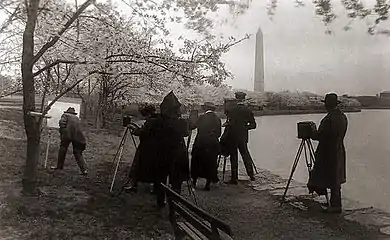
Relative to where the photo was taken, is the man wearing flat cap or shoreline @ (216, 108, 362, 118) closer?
shoreline @ (216, 108, 362, 118)

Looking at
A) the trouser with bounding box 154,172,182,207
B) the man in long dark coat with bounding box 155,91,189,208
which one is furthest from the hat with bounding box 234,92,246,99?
the trouser with bounding box 154,172,182,207

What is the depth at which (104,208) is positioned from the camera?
1.63 m

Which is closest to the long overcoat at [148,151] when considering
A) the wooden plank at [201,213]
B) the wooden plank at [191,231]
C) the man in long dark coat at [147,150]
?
the man in long dark coat at [147,150]

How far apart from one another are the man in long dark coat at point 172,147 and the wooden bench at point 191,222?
0.19 ft

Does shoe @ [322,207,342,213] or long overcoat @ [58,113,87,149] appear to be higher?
long overcoat @ [58,113,87,149]

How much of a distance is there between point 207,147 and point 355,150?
0.51 meters

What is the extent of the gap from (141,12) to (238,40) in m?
0.36

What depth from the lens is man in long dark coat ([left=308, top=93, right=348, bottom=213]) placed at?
1627 mm

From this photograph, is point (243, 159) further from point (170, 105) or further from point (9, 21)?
point (9, 21)

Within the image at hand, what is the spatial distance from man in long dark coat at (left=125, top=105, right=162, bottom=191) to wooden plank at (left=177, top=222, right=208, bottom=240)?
215 mm

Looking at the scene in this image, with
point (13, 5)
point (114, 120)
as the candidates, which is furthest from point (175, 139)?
point (13, 5)

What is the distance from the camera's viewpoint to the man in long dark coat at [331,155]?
163 cm

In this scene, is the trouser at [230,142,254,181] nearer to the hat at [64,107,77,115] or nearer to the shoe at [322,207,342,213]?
the shoe at [322,207,342,213]

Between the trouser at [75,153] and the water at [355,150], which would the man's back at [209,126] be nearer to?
the water at [355,150]
